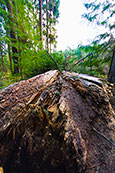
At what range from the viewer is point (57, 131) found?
1.05 meters

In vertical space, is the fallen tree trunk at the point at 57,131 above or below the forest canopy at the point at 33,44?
below

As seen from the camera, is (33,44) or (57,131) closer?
(57,131)

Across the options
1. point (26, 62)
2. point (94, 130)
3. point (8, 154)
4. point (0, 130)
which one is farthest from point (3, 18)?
point (94, 130)

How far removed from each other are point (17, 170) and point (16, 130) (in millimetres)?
571

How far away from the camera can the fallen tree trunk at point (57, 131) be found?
36.0 inches

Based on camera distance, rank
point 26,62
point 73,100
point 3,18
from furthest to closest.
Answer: point 26,62 < point 3,18 < point 73,100

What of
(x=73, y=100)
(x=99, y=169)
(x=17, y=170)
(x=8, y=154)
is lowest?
(x=17, y=170)

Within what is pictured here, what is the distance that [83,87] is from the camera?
Result: 1.54m

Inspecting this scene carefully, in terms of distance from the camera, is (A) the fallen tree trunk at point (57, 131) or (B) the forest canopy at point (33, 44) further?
(B) the forest canopy at point (33, 44)

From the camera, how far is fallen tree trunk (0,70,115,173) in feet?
3.00

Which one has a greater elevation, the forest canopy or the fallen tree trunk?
the forest canopy

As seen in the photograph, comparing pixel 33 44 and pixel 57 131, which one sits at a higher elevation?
pixel 33 44

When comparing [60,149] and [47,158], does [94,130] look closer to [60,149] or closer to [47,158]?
[60,149]

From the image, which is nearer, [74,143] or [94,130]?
[74,143]
